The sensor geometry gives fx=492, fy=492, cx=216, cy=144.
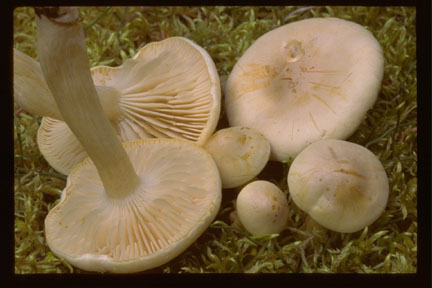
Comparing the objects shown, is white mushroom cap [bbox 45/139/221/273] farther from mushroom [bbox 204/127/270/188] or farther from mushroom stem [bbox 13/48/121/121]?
mushroom stem [bbox 13/48/121/121]

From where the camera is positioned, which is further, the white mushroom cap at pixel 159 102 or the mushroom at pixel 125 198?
the white mushroom cap at pixel 159 102

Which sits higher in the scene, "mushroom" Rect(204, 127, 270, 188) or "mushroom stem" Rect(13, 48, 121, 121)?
"mushroom stem" Rect(13, 48, 121, 121)

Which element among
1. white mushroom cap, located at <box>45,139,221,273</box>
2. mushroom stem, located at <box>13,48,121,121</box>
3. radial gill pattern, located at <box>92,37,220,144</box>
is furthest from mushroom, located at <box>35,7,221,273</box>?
mushroom stem, located at <box>13,48,121,121</box>

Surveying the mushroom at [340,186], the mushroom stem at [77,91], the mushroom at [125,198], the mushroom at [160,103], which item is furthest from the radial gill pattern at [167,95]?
the mushroom at [340,186]

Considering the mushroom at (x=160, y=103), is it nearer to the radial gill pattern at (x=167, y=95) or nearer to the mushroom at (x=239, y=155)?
the radial gill pattern at (x=167, y=95)

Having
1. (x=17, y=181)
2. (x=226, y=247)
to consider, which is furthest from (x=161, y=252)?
(x=17, y=181)

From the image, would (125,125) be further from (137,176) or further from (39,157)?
(39,157)

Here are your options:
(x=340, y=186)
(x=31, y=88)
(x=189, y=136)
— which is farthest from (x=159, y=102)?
(x=340, y=186)
